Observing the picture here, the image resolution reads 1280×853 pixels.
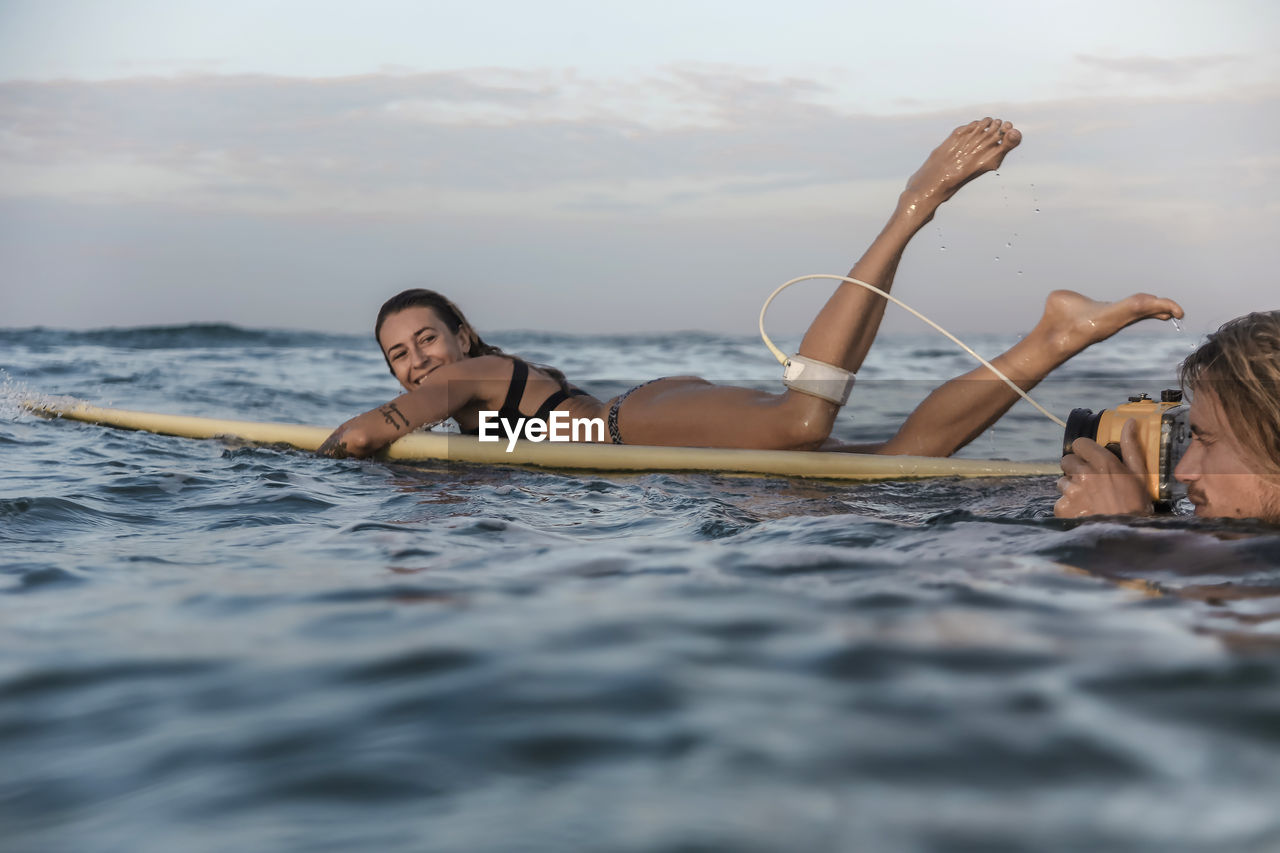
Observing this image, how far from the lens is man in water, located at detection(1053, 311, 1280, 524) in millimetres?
2080

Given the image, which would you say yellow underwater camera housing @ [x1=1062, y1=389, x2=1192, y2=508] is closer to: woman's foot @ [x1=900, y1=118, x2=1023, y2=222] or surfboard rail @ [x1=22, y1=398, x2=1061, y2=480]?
woman's foot @ [x1=900, y1=118, x2=1023, y2=222]

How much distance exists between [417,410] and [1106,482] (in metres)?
2.87

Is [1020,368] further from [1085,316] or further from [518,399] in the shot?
[518,399]

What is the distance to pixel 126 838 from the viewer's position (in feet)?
3.51

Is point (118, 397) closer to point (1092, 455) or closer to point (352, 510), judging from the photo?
point (352, 510)

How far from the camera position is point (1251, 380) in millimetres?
2076

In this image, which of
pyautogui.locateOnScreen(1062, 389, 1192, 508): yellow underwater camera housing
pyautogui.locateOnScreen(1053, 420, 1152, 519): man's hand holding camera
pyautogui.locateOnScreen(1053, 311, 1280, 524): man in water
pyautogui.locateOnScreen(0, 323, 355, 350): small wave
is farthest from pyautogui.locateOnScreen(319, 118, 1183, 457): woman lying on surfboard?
pyautogui.locateOnScreen(0, 323, 355, 350): small wave

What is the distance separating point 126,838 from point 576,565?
51.5 inches

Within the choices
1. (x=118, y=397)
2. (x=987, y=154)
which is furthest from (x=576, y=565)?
(x=118, y=397)

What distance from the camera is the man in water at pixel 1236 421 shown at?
208cm

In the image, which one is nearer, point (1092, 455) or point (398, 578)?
point (398, 578)

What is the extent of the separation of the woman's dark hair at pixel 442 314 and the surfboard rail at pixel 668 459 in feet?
1.41

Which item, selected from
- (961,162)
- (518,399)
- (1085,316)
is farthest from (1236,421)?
(518,399)

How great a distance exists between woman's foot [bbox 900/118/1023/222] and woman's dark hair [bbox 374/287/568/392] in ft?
6.13
